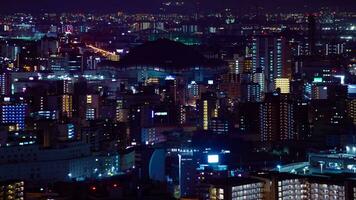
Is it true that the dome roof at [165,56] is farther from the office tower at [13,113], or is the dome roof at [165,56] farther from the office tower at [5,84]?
the office tower at [13,113]

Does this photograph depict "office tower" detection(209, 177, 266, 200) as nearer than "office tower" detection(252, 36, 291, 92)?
Yes

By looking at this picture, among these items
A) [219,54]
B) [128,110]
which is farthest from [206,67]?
[128,110]

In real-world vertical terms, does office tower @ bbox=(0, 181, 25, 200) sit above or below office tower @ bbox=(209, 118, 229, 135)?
below

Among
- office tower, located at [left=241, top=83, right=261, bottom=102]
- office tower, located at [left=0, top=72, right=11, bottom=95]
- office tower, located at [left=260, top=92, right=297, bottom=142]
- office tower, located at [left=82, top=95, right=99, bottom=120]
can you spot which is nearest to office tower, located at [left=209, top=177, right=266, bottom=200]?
office tower, located at [left=260, top=92, right=297, bottom=142]

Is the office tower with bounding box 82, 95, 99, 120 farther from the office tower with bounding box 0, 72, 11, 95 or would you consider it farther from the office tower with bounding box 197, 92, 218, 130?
the office tower with bounding box 0, 72, 11, 95

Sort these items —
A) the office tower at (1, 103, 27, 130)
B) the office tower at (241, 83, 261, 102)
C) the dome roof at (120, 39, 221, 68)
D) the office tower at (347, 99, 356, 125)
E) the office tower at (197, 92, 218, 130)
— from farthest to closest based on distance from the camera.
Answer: the dome roof at (120, 39, 221, 68) → the office tower at (241, 83, 261, 102) → the office tower at (197, 92, 218, 130) → the office tower at (347, 99, 356, 125) → the office tower at (1, 103, 27, 130)

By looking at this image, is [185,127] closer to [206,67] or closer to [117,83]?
[117,83]

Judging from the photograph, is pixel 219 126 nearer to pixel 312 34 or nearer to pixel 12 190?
pixel 12 190
